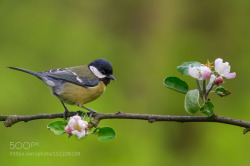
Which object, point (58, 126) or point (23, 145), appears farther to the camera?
point (23, 145)

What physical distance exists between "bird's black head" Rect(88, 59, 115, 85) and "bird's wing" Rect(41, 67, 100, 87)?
10 centimetres

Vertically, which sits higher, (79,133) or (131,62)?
(131,62)

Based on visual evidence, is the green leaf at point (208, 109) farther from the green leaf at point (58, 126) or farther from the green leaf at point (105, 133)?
the green leaf at point (58, 126)

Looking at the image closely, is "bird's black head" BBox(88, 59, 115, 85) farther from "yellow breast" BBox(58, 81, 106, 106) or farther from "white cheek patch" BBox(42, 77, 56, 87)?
"white cheek patch" BBox(42, 77, 56, 87)

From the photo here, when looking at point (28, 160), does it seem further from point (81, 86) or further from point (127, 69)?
point (127, 69)

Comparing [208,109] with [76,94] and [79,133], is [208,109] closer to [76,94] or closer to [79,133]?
[79,133]

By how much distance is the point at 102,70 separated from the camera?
Answer: 3.42 meters

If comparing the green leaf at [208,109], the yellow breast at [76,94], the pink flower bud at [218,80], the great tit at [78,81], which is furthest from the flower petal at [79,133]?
the yellow breast at [76,94]

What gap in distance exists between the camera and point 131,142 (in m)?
3.90

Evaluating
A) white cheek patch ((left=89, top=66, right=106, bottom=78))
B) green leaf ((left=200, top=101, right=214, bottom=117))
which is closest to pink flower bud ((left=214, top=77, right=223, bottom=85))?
green leaf ((left=200, top=101, right=214, bottom=117))

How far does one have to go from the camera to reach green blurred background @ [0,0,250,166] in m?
3.78

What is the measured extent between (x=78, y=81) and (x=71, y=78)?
0.22 ft

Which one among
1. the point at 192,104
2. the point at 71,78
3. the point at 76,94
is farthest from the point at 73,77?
the point at 192,104

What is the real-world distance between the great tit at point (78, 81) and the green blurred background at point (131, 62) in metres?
0.56
